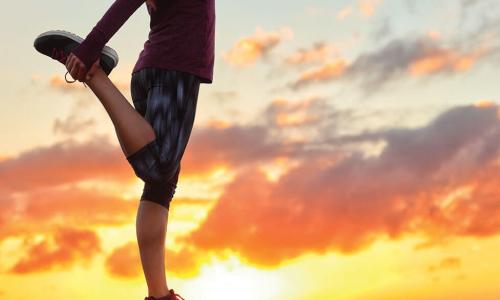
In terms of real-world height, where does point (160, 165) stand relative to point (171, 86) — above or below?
below

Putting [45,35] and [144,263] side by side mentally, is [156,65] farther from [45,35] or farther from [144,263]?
[144,263]

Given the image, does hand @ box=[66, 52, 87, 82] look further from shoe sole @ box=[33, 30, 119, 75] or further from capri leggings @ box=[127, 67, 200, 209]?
capri leggings @ box=[127, 67, 200, 209]

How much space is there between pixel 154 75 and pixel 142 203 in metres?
1.14

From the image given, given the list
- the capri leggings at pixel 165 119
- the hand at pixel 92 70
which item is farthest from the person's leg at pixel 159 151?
the hand at pixel 92 70

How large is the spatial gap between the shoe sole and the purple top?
6.2 inches

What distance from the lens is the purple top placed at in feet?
20.9

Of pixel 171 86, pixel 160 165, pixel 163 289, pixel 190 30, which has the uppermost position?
pixel 190 30

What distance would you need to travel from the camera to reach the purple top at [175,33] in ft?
20.9

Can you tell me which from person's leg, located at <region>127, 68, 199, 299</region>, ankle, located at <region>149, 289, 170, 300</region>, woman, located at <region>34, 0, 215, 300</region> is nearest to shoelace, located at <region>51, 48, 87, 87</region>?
woman, located at <region>34, 0, 215, 300</region>

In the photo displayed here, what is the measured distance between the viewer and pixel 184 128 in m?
6.49

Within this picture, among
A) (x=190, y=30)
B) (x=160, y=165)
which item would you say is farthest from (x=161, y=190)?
(x=190, y=30)

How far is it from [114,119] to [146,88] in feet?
1.47

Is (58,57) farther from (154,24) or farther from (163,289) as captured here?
(163,289)

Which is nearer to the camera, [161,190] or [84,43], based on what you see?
[84,43]
